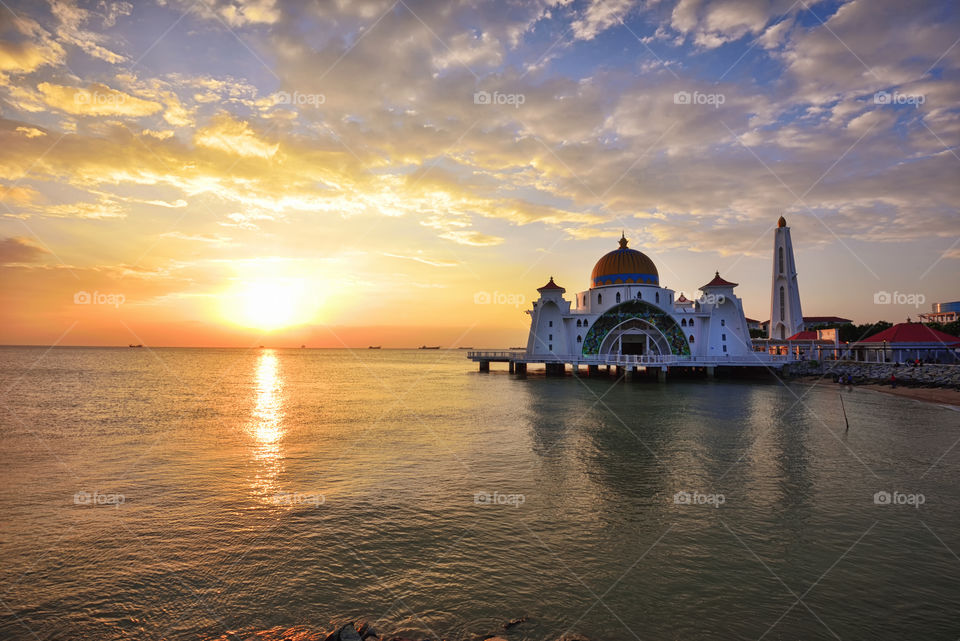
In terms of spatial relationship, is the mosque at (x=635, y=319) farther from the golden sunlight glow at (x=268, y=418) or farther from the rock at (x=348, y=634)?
the rock at (x=348, y=634)

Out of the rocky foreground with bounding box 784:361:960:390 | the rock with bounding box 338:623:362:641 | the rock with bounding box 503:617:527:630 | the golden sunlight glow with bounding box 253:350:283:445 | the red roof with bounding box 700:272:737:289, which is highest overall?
the red roof with bounding box 700:272:737:289

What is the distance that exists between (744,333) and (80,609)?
6863 cm

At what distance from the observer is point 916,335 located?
5344 centimetres

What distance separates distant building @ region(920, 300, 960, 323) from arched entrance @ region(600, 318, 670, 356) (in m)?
116

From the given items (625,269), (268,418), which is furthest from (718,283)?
(268,418)

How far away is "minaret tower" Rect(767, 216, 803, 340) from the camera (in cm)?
8436

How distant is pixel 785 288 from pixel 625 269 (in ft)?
139

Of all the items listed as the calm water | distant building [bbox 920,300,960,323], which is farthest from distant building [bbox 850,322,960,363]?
distant building [bbox 920,300,960,323]

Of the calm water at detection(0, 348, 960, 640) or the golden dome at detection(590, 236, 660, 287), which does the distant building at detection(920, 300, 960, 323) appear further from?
the calm water at detection(0, 348, 960, 640)

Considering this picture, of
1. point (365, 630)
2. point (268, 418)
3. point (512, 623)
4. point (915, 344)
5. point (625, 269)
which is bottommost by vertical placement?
point (268, 418)

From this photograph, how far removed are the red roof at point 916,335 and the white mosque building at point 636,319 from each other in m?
14.7

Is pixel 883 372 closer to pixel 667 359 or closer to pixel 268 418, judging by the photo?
pixel 667 359

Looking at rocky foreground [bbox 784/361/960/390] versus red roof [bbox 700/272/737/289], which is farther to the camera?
red roof [bbox 700/272/737/289]

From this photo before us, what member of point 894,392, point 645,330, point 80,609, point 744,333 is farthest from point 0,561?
point 744,333
